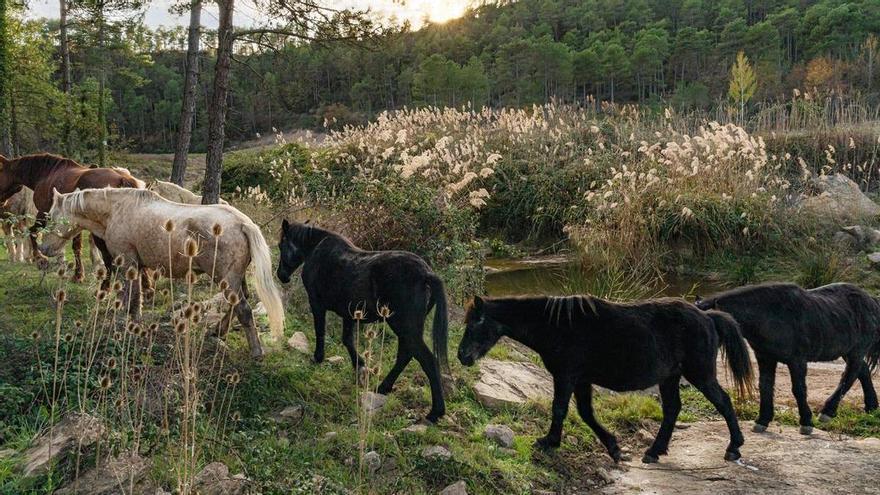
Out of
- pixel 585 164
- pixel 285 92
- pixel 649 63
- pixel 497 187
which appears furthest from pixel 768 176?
pixel 285 92

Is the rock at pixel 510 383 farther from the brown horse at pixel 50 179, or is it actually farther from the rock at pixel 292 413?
Answer: the brown horse at pixel 50 179

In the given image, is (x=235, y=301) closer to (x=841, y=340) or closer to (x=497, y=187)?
(x=841, y=340)

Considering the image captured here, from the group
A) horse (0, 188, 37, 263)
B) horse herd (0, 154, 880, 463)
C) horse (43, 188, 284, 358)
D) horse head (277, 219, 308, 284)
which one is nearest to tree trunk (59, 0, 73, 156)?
horse (0, 188, 37, 263)

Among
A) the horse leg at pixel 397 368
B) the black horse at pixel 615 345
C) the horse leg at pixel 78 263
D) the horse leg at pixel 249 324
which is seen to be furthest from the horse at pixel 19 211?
the black horse at pixel 615 345

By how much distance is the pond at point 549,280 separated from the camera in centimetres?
1092

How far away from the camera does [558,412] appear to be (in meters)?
5.30

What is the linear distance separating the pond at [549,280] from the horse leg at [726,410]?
4.67 meters

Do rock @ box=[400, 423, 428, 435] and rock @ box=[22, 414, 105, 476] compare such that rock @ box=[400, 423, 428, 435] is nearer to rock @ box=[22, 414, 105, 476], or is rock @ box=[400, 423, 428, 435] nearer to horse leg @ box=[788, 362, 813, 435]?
rock @ box=[22, 414, 105, 476]

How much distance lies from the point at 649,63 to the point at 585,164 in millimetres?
42169

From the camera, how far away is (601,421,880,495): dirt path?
4.80 metres

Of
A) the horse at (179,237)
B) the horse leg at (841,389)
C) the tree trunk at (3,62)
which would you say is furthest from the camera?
the tree trunk at (3,62)

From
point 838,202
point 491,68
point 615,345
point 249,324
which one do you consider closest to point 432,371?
point 615,345

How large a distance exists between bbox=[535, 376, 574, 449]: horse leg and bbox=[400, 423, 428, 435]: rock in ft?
2.98

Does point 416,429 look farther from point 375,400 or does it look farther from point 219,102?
point 219,102
